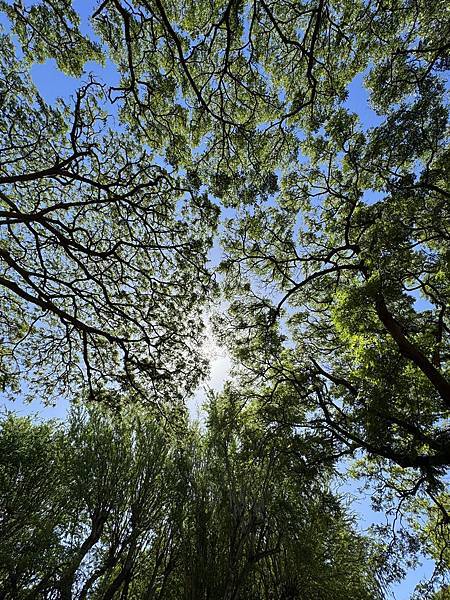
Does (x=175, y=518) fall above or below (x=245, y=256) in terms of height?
below

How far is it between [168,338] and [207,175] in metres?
3.53

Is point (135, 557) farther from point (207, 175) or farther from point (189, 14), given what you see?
point (189, 14)

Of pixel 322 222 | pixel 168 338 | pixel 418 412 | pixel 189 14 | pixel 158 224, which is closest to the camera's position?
pixel 189 14

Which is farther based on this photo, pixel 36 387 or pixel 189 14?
pixel 36 387

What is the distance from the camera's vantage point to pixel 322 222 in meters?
9.47

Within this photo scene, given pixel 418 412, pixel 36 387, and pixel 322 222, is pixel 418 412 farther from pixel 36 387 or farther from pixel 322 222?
pixel 36 387

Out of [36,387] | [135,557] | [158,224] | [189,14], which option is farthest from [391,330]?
[135,557]

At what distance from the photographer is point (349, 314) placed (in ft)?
20.3

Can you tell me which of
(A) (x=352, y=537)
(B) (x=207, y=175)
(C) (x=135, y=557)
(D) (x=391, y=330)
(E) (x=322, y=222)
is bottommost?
(C) (x=135, y=557)

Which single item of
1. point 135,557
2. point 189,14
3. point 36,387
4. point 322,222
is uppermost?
point 322,222

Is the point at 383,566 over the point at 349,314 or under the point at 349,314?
under

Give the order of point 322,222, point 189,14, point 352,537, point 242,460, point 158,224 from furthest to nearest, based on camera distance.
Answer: point 352,537, point 322,222, point 242,460, point 158,224, point 189,14

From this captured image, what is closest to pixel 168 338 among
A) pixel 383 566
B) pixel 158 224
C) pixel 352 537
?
pixel 158 224

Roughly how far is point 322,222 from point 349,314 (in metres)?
4.21
